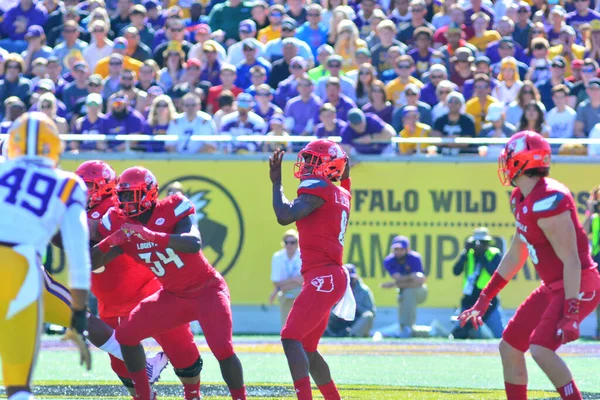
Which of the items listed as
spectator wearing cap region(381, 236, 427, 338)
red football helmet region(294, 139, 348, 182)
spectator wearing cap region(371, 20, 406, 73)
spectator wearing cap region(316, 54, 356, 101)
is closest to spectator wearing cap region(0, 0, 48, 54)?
spectator wearing cap region(316, 54, 356, 101)

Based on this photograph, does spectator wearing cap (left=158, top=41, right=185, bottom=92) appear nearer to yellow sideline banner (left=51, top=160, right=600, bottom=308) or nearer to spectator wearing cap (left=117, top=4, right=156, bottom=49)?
spectator wearing cap (left=117, top=4, right=156, bottom=49)

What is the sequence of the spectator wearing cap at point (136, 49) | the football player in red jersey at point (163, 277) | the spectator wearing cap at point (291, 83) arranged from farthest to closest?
the spectator wearing cap at point (136, 49) → the spectator wearing cap at point (291, 83) → the football player in red jersey at point (163, 277)

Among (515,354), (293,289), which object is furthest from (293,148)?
(515,354)

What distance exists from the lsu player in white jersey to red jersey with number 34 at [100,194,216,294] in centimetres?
166

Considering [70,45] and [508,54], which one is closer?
[508,54]

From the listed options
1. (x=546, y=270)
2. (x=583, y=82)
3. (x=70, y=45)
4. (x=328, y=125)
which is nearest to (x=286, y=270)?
(x=328, y=125)

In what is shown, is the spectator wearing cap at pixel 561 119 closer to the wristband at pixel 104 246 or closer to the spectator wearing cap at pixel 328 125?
the spectator wearing cap at pixel 328 125

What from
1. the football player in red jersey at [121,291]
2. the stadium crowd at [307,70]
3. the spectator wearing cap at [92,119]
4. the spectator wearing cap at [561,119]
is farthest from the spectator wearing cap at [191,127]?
the football player in red jersey at [121,291]

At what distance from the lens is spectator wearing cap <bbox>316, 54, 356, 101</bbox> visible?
1435 centimetres

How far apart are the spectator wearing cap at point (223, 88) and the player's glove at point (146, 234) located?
7.91 meters

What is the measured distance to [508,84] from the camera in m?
14.1

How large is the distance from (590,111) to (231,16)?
17.8 ft

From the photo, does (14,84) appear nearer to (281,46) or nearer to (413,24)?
(281,46)

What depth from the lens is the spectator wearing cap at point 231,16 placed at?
16219 mm
